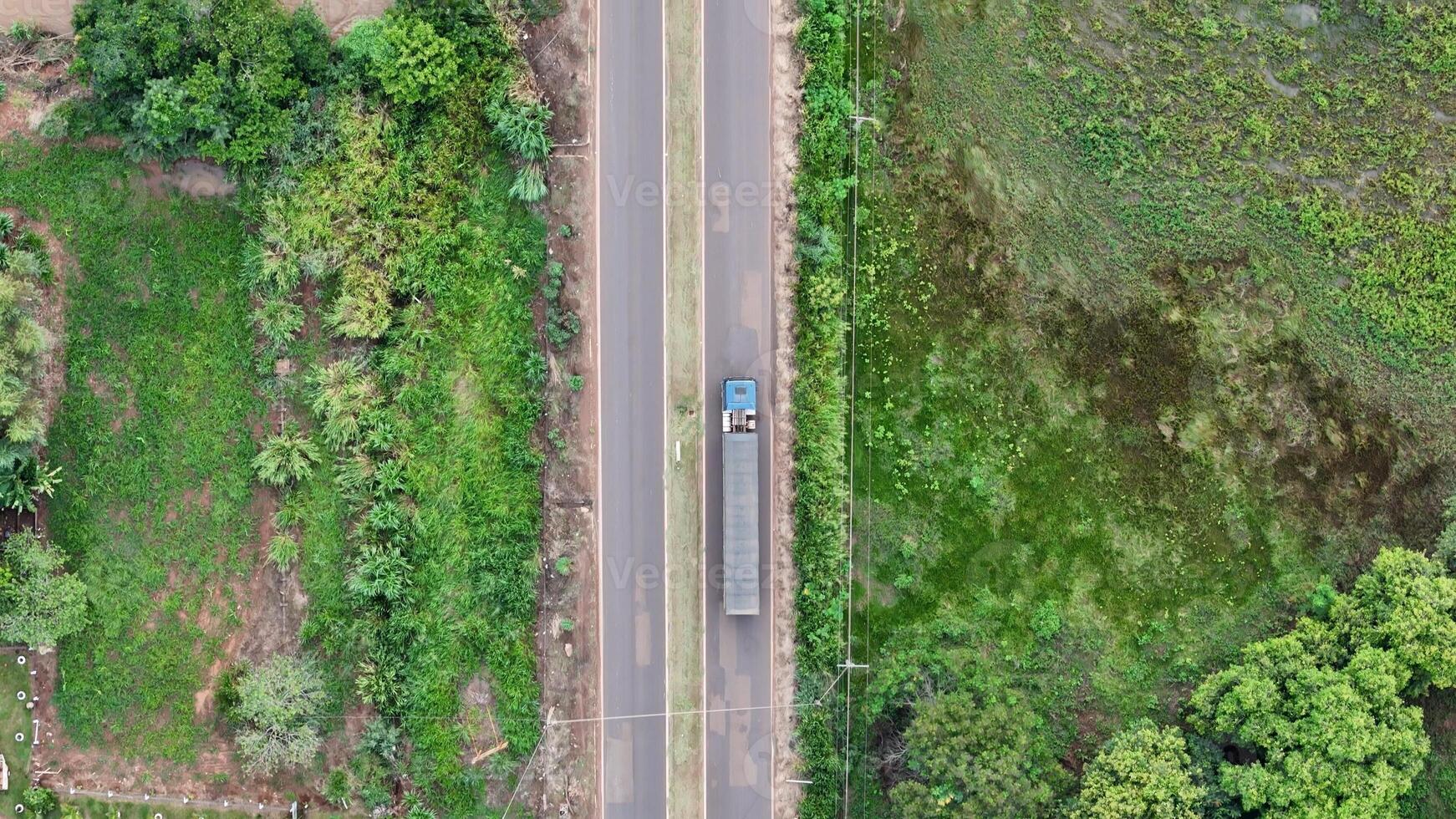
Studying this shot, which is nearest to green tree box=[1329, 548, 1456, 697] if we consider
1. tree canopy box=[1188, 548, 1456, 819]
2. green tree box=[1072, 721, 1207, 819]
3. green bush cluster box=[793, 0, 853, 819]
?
tree canopy box=[1188, 548, 1456, 819]

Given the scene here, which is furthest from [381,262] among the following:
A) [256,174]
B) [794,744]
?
[794,744]

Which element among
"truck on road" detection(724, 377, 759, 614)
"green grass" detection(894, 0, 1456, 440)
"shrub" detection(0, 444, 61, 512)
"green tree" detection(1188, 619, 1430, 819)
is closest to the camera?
"green tree" detection(1188, 619, 1430, 819)

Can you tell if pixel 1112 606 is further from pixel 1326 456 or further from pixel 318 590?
pixel 318 590

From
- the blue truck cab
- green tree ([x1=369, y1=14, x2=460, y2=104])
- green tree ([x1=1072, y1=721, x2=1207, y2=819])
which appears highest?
green tree ([x1=369, y1=14, x2=460, y2=104])

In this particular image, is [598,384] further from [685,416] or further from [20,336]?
[20,336]

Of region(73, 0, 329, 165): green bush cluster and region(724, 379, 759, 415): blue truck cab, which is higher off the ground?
region(73, 0, 329, 165): green bush cluster

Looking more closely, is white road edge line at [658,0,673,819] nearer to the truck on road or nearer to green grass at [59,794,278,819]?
the truck on road

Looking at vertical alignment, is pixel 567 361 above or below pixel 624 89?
below
